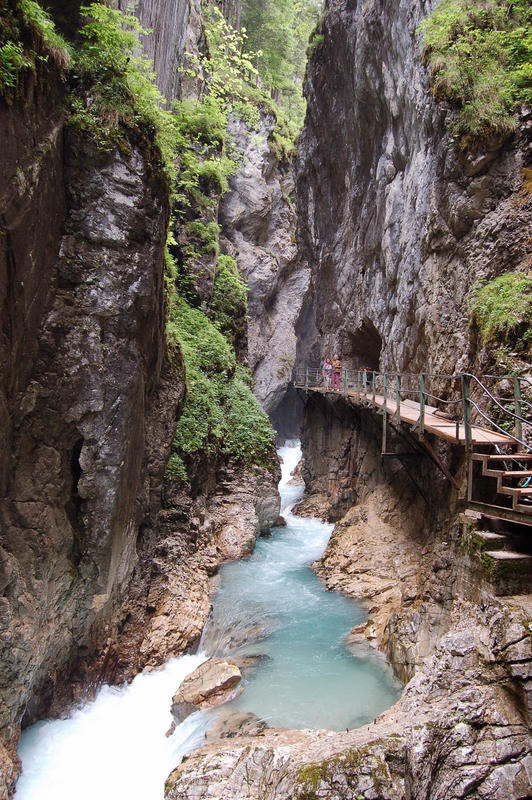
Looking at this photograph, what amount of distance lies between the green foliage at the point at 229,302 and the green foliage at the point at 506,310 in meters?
9.95

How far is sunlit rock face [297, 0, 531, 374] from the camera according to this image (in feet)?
29.3

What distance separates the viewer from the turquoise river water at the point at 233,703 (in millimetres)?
5863

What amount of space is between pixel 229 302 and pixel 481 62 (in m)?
10.5

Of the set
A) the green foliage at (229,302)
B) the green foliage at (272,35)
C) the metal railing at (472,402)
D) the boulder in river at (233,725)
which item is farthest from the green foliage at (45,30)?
the green foliage at (272,35)

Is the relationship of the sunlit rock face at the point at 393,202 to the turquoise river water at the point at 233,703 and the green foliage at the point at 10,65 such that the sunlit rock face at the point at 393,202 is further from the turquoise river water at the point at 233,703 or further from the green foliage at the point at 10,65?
the green foliage at the point at 10,65

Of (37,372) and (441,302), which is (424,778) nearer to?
(37,372)

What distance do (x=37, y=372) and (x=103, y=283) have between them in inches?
62.0

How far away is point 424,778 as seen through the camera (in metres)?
4.05

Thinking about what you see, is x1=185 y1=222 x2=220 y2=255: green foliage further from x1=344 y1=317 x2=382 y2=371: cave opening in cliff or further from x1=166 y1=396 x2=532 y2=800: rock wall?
x1=166 y1=396 x2=532 y2=800: rock wall

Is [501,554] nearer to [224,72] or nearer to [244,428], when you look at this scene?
[244,428]

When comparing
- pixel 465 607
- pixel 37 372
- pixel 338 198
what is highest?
pixel 338 198

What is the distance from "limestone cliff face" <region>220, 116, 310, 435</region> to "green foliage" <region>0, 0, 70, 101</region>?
16.1 meters

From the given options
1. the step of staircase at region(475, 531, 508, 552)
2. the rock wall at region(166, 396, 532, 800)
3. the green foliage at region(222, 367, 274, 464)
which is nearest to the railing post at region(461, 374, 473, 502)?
the rock wall at region(166, 396, 532, 800)

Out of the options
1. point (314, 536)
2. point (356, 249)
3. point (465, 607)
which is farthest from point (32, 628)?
point (356, 249)
